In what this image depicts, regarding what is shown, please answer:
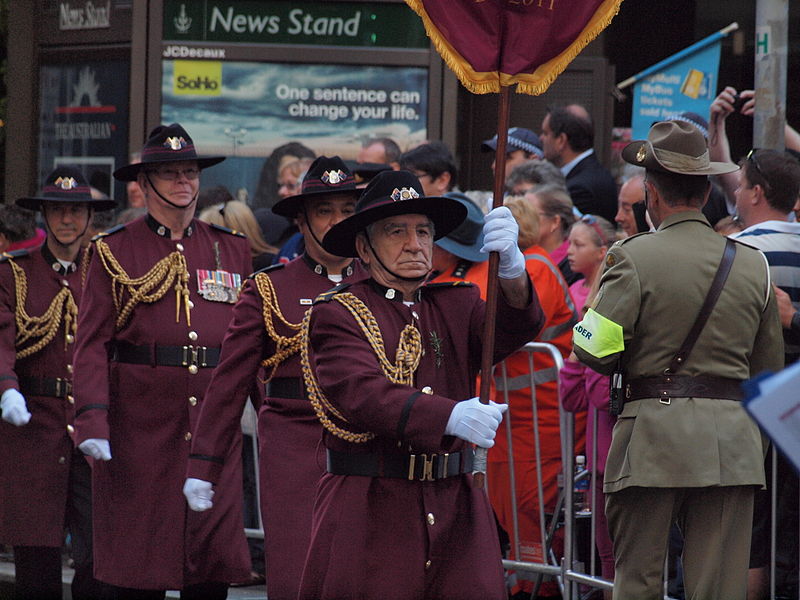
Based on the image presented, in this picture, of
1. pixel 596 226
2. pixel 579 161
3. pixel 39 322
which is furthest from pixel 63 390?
pixel 579 161

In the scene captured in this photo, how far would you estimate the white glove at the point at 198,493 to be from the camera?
573cm

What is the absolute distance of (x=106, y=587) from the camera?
7320 millimetres

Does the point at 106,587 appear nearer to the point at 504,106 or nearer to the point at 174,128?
the point at 174,128

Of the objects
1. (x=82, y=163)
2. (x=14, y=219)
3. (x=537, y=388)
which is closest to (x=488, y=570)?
(x=537, y=388)

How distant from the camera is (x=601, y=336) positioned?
5035mm

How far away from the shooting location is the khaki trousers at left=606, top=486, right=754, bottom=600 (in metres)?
5.12

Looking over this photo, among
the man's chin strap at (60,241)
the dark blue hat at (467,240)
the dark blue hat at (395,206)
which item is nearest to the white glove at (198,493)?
the dark blue hat at (395,206)

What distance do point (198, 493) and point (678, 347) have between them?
1931 mm

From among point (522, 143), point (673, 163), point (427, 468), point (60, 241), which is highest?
point (522, 143)

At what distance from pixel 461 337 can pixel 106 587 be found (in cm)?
330

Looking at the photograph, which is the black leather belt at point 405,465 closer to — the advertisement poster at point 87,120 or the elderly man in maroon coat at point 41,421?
the elderly man in maroon coat at point 41,421

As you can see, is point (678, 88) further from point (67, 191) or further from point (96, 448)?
point (96, 448)

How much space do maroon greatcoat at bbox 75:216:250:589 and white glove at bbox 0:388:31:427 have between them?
3.03 feet

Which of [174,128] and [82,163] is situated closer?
→ [174,128]
